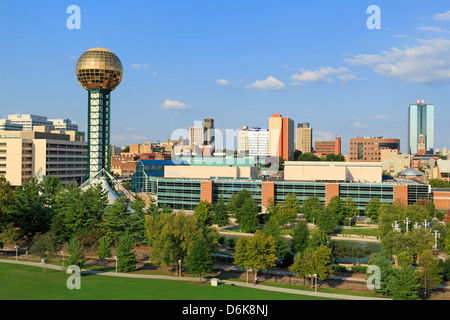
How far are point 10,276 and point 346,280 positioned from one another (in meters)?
35.8

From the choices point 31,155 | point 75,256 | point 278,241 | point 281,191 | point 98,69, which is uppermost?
point 98,69

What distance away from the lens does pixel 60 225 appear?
60.6 meters

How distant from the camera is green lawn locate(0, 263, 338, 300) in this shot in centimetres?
3716

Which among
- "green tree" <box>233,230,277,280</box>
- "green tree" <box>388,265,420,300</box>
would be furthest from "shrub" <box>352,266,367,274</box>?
"green tree" <box>233,230,277,280</box>

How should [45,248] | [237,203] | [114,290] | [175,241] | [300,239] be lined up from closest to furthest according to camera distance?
1. [114,290]
2. [175,241]
3. [45,248]
4. [300,239]
5. [237,203]

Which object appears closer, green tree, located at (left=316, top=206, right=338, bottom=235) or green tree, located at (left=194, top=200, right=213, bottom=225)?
green tree, located at (left=316, top=206, right=338, bottom=235)

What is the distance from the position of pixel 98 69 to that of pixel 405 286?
83079 millimetres

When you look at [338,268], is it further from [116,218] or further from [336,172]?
[336,172]

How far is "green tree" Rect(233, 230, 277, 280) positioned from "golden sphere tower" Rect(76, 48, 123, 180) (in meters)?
66.4

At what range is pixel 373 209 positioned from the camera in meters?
85.7

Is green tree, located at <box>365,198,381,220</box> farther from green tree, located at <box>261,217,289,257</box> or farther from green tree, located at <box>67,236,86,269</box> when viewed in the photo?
green tree, located at <box>67,236,86,269</box>

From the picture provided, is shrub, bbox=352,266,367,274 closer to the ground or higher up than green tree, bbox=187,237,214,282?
closer to the ground

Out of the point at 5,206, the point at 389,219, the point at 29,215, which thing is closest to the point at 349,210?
the point at 389,219
